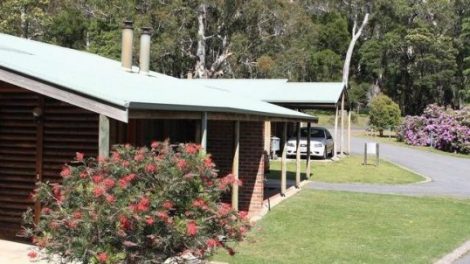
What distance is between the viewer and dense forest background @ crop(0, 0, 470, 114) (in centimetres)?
4688

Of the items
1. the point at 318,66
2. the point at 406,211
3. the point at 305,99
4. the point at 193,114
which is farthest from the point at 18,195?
the point at 318,66

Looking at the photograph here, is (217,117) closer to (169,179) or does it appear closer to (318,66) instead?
(169,179)

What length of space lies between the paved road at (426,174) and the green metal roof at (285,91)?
4.38 m

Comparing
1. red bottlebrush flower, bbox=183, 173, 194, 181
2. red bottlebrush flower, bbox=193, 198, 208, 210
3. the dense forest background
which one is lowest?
red bottlebrush flower, bbox=193, 198, 208, 210

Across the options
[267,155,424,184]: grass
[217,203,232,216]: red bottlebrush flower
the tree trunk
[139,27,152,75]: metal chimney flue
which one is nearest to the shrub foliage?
the tree trunk

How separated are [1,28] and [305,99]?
20491 mm

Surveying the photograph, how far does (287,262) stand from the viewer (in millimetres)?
9164

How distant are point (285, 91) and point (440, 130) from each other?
13349 millimetres

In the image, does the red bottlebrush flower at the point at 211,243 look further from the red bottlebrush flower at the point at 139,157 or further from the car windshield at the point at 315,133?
the car windshield at the point at 315,133

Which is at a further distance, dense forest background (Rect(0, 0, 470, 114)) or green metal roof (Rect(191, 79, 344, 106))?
dense forest background (Rect(0, 0, 470, 114))

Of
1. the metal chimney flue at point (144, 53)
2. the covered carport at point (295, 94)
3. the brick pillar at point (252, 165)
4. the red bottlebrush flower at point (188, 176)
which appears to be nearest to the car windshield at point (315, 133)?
the covered carport at point (295, 94)

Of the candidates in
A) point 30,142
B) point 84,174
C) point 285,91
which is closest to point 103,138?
point 84,174

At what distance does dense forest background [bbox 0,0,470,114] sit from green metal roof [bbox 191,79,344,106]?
15.6 m

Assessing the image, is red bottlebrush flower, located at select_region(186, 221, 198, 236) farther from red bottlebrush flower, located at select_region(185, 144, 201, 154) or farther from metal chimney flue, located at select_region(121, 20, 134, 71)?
metal chimney flue, located at select_region(121, 20, 134, 71)
